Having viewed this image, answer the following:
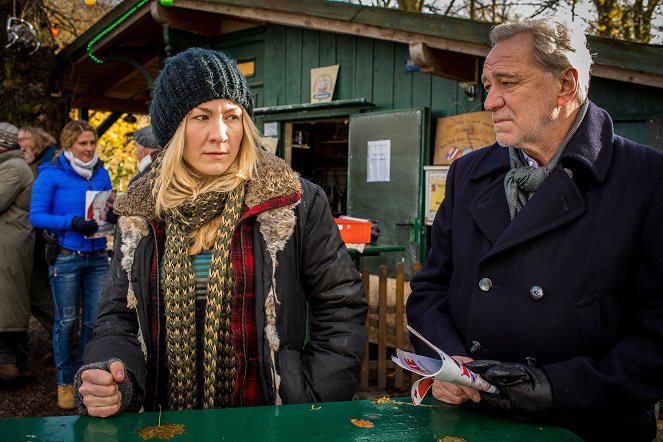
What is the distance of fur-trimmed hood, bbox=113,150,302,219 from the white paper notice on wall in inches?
194

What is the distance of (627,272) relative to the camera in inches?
66.7

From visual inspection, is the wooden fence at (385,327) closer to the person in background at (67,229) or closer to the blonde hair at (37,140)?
the person in background at (67,229)

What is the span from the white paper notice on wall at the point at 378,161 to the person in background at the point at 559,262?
512cm

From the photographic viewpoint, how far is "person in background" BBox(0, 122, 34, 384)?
202 inches

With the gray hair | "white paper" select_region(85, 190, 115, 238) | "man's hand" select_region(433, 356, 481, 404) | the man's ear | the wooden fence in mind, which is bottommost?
the wooden fence

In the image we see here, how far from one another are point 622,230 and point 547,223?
8.0 inches

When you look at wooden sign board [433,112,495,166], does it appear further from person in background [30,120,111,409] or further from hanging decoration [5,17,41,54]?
hanging decoration [5,17,41,54]

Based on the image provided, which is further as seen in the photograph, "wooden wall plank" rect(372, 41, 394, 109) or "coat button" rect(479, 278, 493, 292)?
"wooden wall plank" rect(372, 41, 394, 109)

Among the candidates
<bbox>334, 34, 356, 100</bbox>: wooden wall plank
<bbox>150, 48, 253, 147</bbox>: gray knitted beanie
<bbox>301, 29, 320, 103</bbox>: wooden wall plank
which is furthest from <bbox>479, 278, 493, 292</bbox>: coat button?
<bbox>301, 29, 320, 103</bbox>: wooden wall plank

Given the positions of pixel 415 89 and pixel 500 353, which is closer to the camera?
pixel 500 353

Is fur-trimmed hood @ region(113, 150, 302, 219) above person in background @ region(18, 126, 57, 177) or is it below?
below

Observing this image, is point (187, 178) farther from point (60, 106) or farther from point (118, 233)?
point (60, 106)

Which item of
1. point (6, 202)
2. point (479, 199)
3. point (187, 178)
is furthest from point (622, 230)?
point (6, 202)

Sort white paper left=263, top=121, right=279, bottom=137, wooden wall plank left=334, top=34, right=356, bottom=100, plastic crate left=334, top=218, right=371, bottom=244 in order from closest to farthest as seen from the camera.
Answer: plastic crate left=334, top=218, right=371, bottom=244 → wooden wall plank left=334, top=34, right=356, bottom=100 → white paper left=263, top=121, right=279, bottom=137
